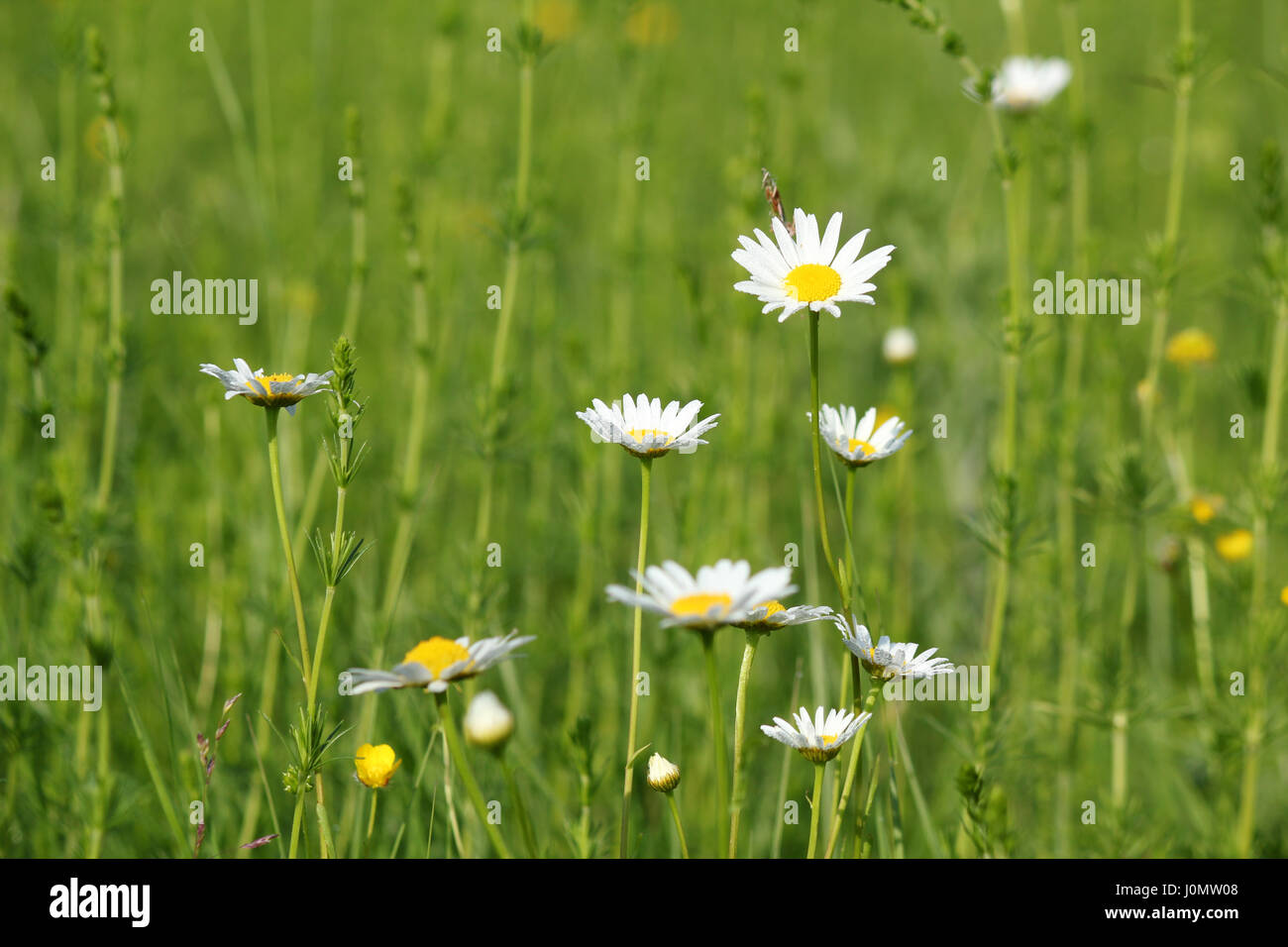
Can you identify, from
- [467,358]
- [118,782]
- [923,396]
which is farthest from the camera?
[923,396]

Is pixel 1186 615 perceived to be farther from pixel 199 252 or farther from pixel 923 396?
pixel 199 252

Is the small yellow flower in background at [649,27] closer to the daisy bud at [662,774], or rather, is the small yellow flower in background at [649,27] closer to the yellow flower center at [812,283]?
the yellow flower center at [812,283]

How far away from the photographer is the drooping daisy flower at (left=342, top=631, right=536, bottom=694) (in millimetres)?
1161

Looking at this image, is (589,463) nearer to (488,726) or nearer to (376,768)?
(376,768)

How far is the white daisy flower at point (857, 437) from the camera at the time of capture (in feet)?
4.49

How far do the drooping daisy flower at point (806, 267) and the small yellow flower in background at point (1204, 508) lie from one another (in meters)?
1.43

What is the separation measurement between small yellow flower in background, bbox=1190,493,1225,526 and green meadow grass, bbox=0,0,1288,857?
3.6 inches

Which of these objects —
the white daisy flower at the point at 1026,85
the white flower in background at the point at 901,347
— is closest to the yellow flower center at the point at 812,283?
the white flower in background at the point at 901,347
